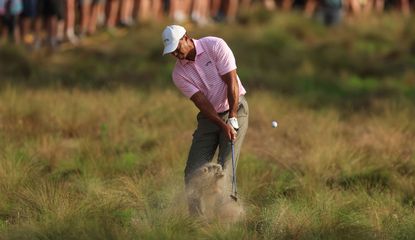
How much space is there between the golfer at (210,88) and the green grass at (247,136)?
0.52 meters

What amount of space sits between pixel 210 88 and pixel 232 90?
0.22m

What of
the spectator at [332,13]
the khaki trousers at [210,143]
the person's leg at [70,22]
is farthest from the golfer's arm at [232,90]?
the spectator at [332,13]

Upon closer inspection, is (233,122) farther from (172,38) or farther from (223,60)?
(172,38)

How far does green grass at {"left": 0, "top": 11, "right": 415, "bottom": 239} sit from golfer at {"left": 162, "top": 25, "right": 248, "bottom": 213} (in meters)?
0.52

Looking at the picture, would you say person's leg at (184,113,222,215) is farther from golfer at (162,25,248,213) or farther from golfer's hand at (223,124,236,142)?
golfer's hand at (223,124,236,142)

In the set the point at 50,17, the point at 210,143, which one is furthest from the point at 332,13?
the point at 210,143

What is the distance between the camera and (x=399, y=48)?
55.0 ft

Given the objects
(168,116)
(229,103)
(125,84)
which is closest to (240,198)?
(229,103)

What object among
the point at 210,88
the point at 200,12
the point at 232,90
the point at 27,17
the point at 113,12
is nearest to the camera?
the point at 232,90

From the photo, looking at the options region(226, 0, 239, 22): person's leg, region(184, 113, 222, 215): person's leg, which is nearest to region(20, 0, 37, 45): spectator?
region(226, 0, 239, 22): person's leg

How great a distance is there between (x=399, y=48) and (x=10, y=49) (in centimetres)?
685

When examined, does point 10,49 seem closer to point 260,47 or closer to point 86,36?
point 86,36

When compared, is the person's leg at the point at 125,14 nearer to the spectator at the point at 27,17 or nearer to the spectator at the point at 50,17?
the spectator at the point at 50,17

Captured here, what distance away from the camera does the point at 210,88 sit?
7.38 meters
